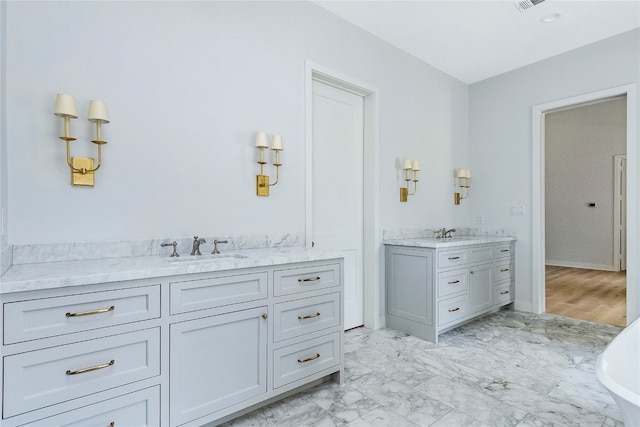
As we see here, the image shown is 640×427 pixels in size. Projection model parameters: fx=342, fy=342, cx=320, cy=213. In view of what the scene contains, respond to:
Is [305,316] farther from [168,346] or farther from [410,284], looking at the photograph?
[410,284]

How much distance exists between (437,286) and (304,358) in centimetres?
149

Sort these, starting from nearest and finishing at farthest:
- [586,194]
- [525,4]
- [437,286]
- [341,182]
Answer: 1. [525,4]
2. [437,286]
3. [341,182]
4. [586,194]

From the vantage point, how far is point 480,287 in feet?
11.5

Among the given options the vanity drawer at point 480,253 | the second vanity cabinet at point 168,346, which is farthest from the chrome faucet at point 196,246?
the vanity drawer at point 480,253

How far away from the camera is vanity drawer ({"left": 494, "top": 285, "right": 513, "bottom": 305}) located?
372 cm

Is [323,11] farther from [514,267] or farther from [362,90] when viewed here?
[514,267]

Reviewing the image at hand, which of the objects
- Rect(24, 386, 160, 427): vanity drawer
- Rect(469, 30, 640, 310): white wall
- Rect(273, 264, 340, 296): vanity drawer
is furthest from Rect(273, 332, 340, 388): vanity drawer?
Rect(469, 30, 640, 310): white wall

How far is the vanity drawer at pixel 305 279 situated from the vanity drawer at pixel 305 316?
7cm

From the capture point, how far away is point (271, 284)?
6.18ft

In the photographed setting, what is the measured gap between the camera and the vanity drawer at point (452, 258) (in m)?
3.03

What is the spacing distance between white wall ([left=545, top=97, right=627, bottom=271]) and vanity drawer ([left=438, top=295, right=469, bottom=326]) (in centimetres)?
512

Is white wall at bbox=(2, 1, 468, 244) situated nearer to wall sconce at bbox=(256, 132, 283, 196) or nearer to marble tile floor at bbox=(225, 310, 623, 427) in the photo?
wall sconce at bbox=(256, 132, 283, 196)

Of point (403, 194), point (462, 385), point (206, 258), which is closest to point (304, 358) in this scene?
point (206, 258)

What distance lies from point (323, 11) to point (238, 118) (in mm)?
1318
